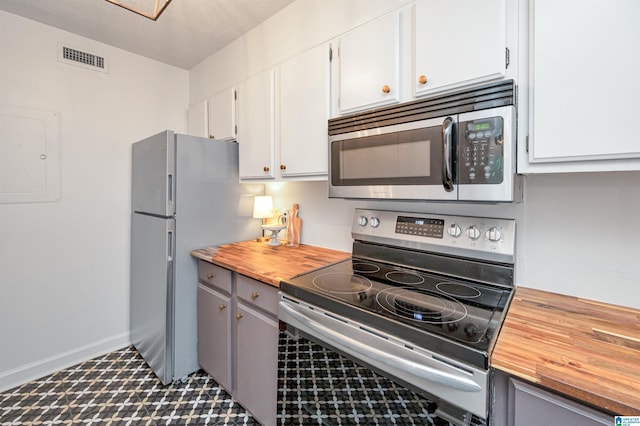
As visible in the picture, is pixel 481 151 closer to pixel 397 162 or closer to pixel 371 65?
pixel 397 162

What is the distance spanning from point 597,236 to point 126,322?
10.5 feet

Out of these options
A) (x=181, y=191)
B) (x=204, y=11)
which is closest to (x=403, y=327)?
(x=181, y=191)

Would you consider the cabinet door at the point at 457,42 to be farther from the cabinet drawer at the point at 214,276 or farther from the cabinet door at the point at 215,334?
the cabinet door at the point at 215,334

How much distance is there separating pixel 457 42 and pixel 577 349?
1.10m

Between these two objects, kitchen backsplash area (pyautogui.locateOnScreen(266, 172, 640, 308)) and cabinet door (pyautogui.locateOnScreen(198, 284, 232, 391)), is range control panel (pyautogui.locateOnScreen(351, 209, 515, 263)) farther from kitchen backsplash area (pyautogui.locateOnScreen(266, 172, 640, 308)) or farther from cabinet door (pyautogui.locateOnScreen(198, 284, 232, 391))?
cabinet door (pyautogui.locateOnScreen(198, 284, 232, 391))

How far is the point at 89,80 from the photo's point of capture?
2297 millimetres

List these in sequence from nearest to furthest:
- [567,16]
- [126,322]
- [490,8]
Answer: [567,16] < [490,8] < [126,322]

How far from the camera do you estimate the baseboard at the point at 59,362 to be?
6.53 ft

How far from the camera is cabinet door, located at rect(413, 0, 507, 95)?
3.44 ft

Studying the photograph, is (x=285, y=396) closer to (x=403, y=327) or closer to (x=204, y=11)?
(x=403, y=327)

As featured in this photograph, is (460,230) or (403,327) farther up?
(460,230)

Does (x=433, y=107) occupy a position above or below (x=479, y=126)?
above

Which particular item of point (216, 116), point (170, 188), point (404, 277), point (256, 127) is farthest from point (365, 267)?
point (216, 116)

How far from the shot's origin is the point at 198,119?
264 centimetres
